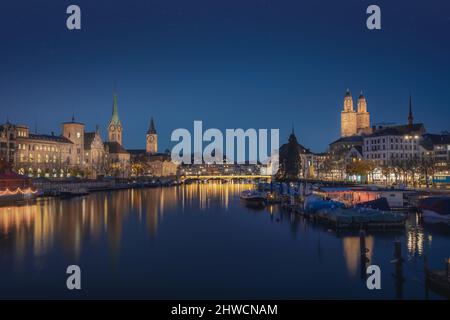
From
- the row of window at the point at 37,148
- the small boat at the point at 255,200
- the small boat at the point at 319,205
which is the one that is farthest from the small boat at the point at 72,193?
the small boat at the point at 319,205

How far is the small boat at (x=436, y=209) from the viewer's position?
4772 cm

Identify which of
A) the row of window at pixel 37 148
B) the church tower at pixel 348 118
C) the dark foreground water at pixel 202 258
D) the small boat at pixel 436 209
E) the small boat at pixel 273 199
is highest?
the church tower at pixel 348 118

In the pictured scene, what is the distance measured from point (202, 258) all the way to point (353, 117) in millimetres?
168315

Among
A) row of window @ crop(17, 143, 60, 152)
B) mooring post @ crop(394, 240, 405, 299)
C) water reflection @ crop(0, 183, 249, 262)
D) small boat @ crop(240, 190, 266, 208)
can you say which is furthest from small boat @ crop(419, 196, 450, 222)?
row of window @ crop(17, 143, 60, 152)

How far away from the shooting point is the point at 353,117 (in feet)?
623

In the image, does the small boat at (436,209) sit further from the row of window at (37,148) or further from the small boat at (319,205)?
the row of window at (37,148)

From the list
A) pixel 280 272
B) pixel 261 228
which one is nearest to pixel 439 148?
pixel 261 228

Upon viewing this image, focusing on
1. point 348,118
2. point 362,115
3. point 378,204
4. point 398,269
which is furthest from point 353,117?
point 398,269

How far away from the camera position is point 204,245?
39.1m

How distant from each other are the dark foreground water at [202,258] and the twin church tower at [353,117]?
474ft

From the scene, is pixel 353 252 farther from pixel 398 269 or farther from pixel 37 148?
pixel 37 148

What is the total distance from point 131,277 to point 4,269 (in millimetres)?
8468
